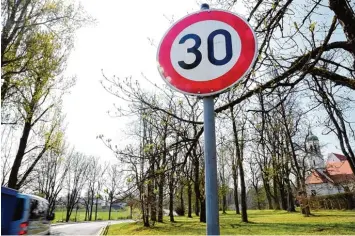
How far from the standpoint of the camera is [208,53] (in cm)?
173

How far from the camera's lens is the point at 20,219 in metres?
7.97

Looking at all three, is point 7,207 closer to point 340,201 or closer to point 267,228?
point 267,228

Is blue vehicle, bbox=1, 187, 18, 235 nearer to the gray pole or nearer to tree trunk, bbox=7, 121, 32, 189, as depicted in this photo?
the gray pole

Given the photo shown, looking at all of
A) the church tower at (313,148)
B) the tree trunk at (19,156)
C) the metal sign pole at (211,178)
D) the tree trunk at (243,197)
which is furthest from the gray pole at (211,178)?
the tree trunk at (243,197)

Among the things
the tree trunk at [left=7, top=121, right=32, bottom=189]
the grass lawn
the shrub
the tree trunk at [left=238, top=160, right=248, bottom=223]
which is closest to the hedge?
the tree trunk at [left=238, top=160, right=248, bottom=223]

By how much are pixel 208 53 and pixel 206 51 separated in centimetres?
2

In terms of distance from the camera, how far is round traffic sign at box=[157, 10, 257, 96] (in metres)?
1.68

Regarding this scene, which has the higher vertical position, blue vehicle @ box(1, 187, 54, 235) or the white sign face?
the white sign face

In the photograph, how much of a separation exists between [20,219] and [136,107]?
6214 millimetres

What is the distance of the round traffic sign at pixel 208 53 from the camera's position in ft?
5.52

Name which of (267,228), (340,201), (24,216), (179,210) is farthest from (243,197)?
(179,210)

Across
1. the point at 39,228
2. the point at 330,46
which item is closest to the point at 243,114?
A: the point at 330,46

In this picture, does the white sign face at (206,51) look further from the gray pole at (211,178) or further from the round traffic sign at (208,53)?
the gray pole at (211,178)

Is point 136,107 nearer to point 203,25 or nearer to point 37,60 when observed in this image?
point 203,25
